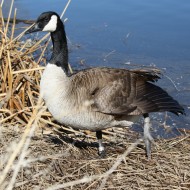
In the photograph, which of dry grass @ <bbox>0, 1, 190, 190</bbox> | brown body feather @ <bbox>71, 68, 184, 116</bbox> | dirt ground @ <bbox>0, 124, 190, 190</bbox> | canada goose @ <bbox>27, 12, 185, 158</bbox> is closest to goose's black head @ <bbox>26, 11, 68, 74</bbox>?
canada goose @ <bbox>27, 12, 185, 158</bbox>

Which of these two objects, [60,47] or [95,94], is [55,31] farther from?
[95,94]

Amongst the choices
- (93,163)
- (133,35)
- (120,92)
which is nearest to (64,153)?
(93,163)

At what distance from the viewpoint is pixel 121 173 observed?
3.42 meters

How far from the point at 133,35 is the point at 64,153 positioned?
476 cm

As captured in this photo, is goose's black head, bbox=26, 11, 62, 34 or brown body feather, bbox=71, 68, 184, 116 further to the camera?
goose's black head, bbox=26, 11, 62, 34

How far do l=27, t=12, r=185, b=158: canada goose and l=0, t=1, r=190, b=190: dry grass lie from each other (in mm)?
210

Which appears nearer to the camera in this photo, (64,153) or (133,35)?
(64,153)

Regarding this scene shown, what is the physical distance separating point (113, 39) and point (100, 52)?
0.70 meters

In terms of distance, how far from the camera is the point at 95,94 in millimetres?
3439

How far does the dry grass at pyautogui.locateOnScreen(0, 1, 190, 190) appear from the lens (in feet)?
10.6

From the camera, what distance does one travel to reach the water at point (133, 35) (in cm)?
663

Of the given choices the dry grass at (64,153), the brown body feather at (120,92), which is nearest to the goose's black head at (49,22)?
the brown body feather at (120,92)

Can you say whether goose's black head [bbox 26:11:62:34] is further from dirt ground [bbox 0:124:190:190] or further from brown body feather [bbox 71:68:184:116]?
dirt ground [bbox 0:124:190:190]

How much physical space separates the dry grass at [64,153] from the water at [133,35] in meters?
1.35
